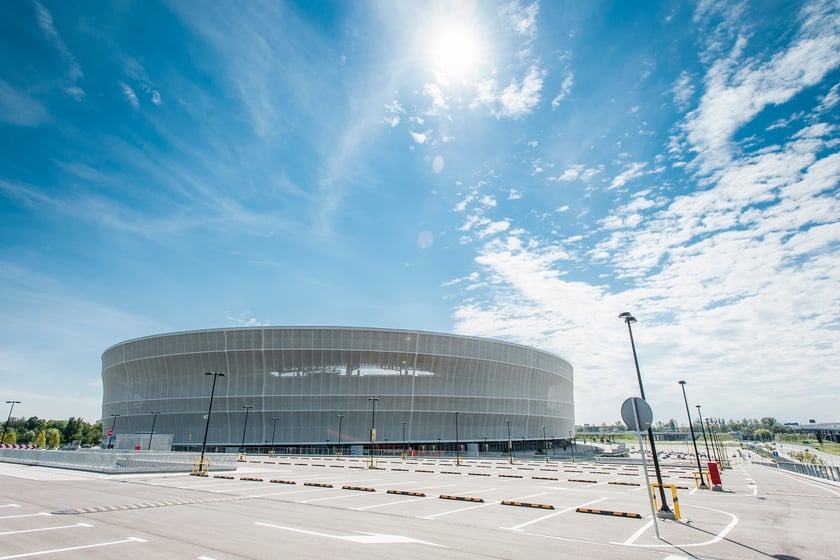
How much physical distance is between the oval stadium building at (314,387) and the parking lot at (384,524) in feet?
192

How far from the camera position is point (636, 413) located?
38.6 feet

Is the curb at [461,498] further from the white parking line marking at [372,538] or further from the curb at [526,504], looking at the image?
the white parking line marking at [372,538]

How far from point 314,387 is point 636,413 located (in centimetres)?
7497

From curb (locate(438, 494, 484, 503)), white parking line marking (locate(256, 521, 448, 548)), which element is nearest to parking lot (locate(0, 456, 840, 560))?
white parking line marking (locate(256, 521, 448, 548))

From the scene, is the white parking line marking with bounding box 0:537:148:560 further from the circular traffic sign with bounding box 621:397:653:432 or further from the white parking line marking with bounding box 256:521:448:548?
the circular traffic sign with bounding box 621:397:653:432

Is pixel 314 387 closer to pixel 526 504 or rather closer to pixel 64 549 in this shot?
pixel 526 504

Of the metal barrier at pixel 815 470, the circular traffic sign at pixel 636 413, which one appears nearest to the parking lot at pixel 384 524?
the circular traffic sign at pixel 636 413

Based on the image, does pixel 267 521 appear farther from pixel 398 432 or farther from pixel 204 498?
pixel 398 432

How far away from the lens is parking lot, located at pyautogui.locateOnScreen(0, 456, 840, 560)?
9875mm

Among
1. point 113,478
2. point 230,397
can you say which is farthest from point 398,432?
point 113,478

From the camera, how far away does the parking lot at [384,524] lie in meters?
9.88

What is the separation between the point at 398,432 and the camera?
8075 centimetres

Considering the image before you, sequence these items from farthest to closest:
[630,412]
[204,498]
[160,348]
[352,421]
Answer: [160,348], [352,421], [204,498], [630,412]

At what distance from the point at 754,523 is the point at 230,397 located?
82832mm
